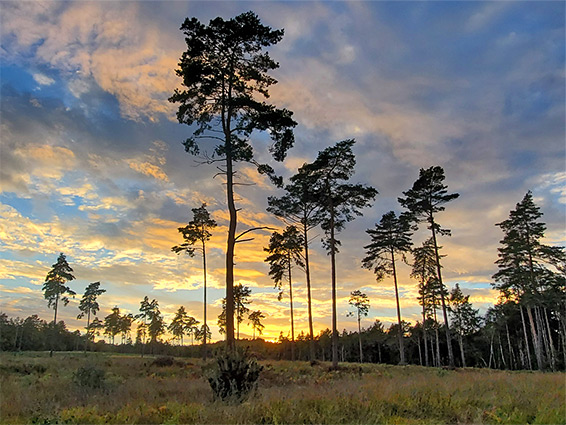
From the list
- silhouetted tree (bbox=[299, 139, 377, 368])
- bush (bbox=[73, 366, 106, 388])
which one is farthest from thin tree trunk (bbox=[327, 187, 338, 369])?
bush (bbox=[73, 366, 106, 388])

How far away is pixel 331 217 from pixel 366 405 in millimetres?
18863

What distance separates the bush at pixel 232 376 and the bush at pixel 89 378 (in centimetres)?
521

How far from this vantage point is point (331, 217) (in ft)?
84.0

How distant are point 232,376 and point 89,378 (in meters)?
6.11

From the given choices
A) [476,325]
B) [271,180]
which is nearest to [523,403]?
[271,180]

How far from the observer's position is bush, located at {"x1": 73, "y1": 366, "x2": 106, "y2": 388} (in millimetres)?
12027

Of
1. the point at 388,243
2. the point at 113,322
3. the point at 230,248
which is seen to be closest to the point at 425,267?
the point at 388,243

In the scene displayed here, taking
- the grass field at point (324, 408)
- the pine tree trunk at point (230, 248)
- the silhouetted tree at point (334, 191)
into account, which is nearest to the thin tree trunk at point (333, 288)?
the silhouetted tree at point (334, 191)

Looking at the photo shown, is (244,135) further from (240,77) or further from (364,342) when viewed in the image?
(364,342)

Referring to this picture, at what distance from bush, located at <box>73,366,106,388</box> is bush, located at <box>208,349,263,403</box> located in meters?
5.21

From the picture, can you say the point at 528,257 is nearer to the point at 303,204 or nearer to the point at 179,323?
the point at 303,204

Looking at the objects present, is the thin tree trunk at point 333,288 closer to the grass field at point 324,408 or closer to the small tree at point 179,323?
the grass field at point 324,408

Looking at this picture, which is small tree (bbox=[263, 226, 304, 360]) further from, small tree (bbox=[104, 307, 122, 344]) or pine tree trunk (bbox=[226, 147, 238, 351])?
small tree (bbox=[104, 307, 122, 344])

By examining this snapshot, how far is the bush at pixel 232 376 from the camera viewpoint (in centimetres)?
902
